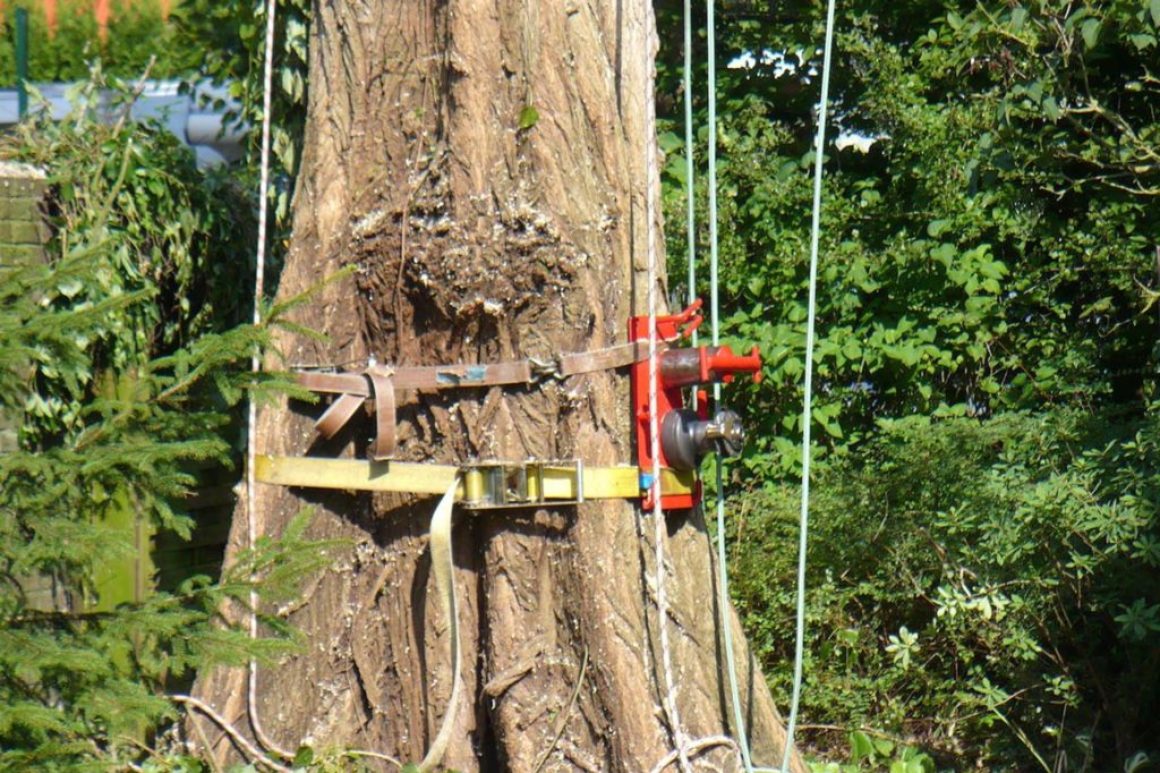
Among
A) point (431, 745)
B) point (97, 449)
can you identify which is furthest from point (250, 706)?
point (97, 449)

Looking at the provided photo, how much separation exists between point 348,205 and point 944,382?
3.51 m

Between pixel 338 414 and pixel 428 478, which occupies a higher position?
pixel 338 414

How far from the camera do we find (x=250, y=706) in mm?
3982

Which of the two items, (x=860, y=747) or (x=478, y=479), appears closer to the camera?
(x=478, y=479)

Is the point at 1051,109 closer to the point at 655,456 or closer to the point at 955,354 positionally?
the point at 955,354

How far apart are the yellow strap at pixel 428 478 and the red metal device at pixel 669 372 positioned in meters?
0.04

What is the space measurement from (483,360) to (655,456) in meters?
0.50

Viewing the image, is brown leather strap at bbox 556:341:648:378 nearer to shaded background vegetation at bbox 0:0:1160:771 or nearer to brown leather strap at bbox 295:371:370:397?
brown leather strap at bbox 295:371:370:397

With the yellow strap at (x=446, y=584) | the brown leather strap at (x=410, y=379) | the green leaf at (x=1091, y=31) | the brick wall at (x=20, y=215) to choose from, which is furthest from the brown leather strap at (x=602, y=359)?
the green leaf at (x=1091, y=31)

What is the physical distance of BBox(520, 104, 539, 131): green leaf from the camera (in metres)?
3.87

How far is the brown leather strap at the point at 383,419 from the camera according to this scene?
3828 mm

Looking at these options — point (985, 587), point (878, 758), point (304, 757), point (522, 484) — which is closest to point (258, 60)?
point (522, 484)

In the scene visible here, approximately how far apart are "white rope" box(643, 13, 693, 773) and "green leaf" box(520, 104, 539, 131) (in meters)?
0.32

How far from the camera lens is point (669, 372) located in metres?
3.92
